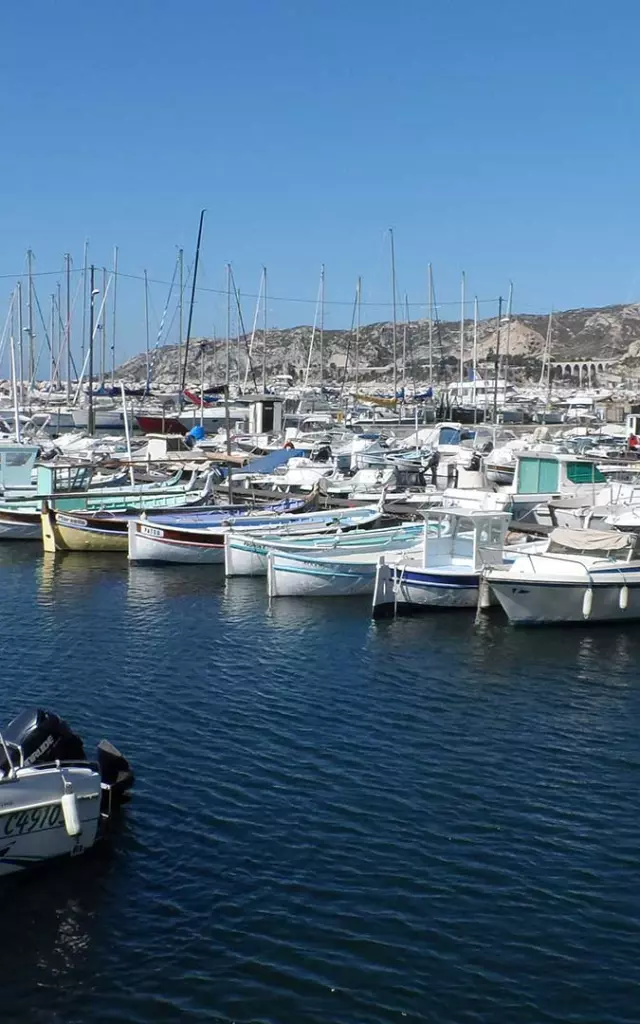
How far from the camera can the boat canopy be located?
31.3m

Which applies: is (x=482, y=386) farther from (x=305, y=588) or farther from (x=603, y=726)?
(x=603, y=726)

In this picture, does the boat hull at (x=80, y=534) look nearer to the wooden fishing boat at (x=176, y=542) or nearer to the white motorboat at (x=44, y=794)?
the wooden fishing boat at (x=176, y=542)

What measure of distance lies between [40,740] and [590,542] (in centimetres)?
1949

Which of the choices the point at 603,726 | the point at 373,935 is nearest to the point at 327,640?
the point at 603,726

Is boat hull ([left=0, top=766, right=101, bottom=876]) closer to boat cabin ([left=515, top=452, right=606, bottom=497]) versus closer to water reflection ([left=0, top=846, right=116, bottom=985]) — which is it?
water reflection ([left=0, top=846, right=116, bottom=985])

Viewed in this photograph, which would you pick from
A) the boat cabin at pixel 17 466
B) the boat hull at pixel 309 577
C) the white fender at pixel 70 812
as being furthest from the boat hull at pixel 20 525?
the white fender at pixel 70 812

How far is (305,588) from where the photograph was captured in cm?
3406

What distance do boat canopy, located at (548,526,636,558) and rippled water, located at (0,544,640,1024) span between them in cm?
244

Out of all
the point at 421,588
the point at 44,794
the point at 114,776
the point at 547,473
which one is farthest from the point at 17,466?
the point at 44,794

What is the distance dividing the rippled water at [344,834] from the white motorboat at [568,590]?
568 millimetres

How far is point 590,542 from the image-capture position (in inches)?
1244

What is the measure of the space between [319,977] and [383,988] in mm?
788

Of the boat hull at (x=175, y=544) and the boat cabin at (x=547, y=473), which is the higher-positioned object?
the boat cabin at (x=547, y=473)

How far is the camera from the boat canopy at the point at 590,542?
31344 millimetres
